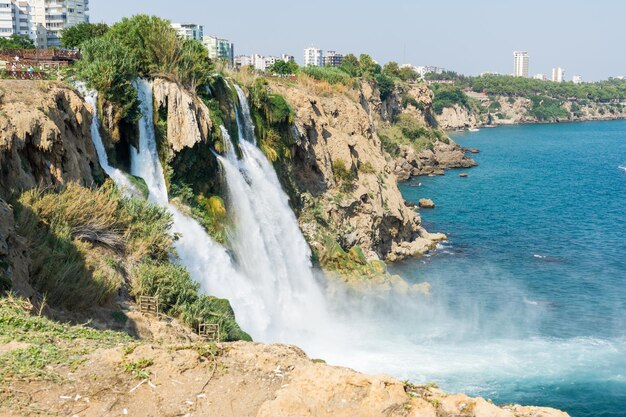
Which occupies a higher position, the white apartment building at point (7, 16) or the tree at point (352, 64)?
the white apartment building at point (7, 16)

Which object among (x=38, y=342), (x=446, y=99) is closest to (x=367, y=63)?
(x=446, y=99)

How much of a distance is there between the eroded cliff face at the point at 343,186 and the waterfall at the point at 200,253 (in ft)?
33.6

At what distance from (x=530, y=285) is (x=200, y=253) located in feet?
66.8

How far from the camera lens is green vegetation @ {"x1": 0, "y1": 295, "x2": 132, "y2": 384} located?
8.92 meters

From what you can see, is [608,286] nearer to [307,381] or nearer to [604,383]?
[604,383]

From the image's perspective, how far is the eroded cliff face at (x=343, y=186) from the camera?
36.2 m

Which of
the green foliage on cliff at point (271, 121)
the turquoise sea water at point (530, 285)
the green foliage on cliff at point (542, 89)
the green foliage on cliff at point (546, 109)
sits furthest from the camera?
the green foliage on cliff at point (542, 89)

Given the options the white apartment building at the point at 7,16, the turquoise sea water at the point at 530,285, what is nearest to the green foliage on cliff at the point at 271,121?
the turquoise sea water at the point at 530,285

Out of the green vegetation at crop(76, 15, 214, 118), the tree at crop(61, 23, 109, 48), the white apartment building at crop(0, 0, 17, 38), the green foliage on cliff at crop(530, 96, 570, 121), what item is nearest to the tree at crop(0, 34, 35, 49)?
the tree at crop(61, 23, 109, 48)

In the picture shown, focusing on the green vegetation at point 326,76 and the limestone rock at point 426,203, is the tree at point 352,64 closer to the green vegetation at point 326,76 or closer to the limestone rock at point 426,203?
the green vegetation at point 326,76

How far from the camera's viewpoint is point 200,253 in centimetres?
2217

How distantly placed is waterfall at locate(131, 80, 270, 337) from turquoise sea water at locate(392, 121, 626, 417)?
231 inches

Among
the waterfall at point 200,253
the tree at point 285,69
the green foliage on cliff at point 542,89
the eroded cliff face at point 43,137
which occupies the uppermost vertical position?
the green foliage on cliff at point 542,89

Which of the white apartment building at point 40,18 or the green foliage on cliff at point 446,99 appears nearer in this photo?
the white apartment building at point 40,18
